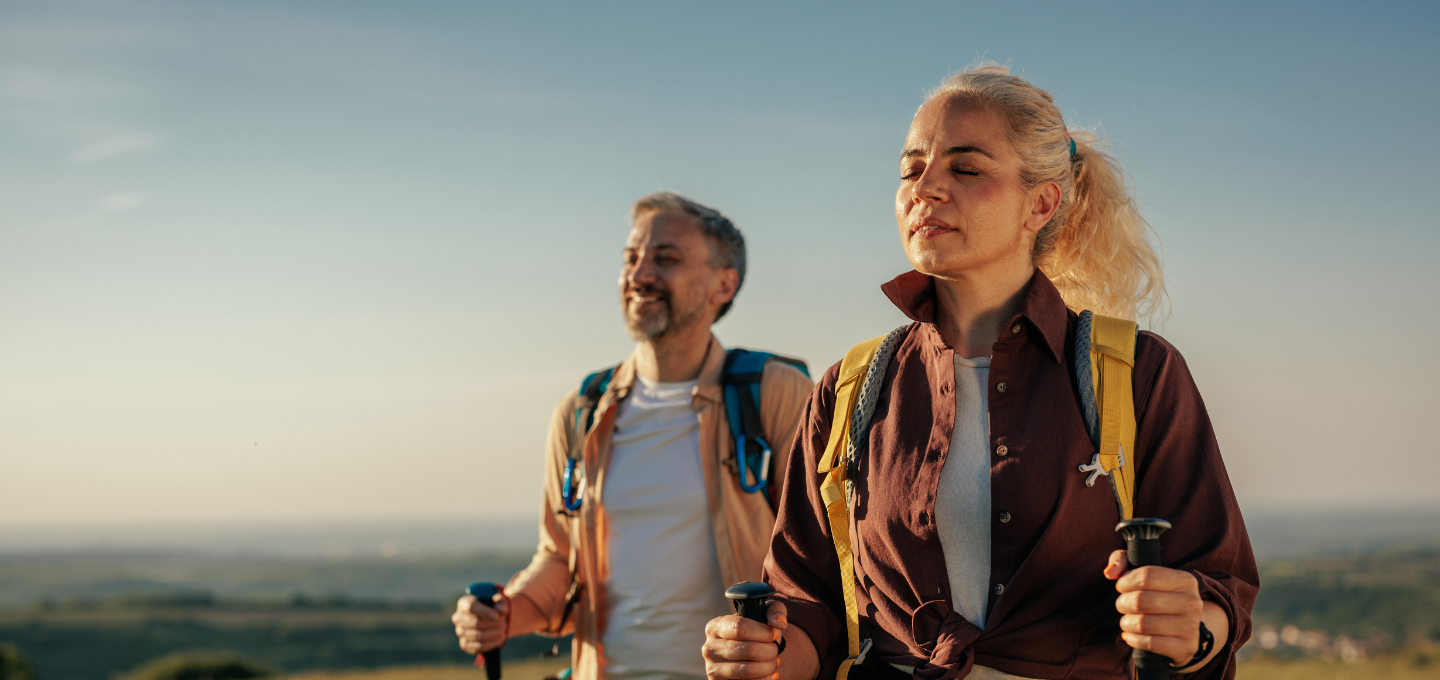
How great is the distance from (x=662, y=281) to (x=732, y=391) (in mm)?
803

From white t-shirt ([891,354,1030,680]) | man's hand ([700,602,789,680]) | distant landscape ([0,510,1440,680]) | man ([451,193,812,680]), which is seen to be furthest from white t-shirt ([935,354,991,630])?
distant landscape ([0,510,1440,680])

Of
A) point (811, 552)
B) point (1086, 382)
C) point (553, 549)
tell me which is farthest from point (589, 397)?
point (1086, 382)

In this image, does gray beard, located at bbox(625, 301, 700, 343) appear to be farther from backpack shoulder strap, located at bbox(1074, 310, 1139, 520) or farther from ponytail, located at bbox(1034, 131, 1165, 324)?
backpack shoulder strap, located at bbox(1074, 310, 1139, 520)

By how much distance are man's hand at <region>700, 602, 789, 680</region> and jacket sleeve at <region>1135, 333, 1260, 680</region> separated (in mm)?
928

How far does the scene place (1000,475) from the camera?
→ 2.32m

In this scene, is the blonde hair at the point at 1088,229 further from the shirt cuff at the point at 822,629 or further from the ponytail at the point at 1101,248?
the shirt cuff at the point at 822,629

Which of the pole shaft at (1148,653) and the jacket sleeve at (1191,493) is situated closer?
the pole shaft at (1148,653)

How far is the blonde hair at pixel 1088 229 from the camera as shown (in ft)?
8.70

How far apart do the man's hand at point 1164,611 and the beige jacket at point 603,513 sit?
2.64 m

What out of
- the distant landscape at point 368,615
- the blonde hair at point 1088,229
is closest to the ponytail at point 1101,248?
the blonde hair at point 1088,229

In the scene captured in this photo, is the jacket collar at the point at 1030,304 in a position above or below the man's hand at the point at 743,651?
above

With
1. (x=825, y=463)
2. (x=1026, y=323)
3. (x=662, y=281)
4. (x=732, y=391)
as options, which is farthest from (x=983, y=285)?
(x=662, y=281)

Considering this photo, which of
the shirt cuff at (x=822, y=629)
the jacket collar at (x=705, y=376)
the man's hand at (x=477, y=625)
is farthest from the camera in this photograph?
the jacket collar at (x=705, y=376)

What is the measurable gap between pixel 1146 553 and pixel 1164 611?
115 millimetres
